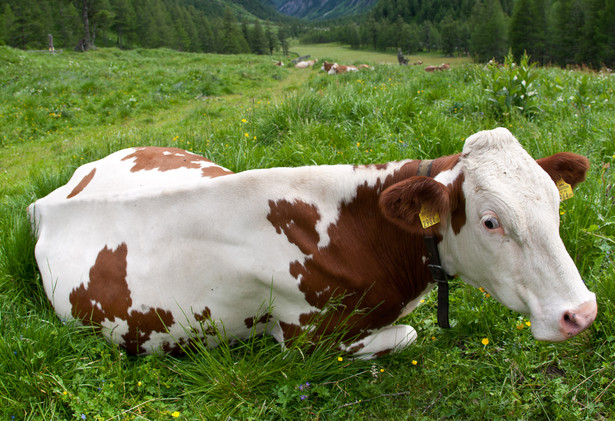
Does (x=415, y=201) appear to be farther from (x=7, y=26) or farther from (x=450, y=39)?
(x=450, y=39)

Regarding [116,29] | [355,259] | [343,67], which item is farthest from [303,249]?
[116,29]

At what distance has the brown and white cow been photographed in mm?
2173

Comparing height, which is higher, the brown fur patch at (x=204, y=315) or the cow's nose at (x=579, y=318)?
the cow's nose at (x=579, y=318)

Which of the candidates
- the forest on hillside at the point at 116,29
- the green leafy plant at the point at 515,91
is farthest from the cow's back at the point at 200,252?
the forest on hillside at the point at 116,29

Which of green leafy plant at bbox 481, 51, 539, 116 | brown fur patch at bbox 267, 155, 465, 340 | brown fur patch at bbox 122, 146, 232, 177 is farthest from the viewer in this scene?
green leafy plant at bbox 481, 51, 539, 116

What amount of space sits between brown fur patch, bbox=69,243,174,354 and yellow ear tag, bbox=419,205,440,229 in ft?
5.79

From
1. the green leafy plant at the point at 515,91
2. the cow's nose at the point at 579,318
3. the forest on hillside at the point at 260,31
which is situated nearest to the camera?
the cow's nose at the point at 579,318

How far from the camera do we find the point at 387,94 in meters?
Result: 7.05

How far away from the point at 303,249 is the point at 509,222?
1188 mm

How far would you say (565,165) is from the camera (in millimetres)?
2395

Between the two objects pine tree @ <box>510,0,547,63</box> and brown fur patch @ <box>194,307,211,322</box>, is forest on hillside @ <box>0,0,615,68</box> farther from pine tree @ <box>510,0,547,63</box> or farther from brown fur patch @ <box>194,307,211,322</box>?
brown fur patch @ <box>194,307,211,322</box>

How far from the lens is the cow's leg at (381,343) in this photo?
110 inches

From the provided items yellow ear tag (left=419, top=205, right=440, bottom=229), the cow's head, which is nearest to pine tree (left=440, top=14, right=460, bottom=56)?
the cow's head

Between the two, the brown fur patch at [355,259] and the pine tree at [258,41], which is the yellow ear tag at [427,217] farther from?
the pine tree at [258,41]
